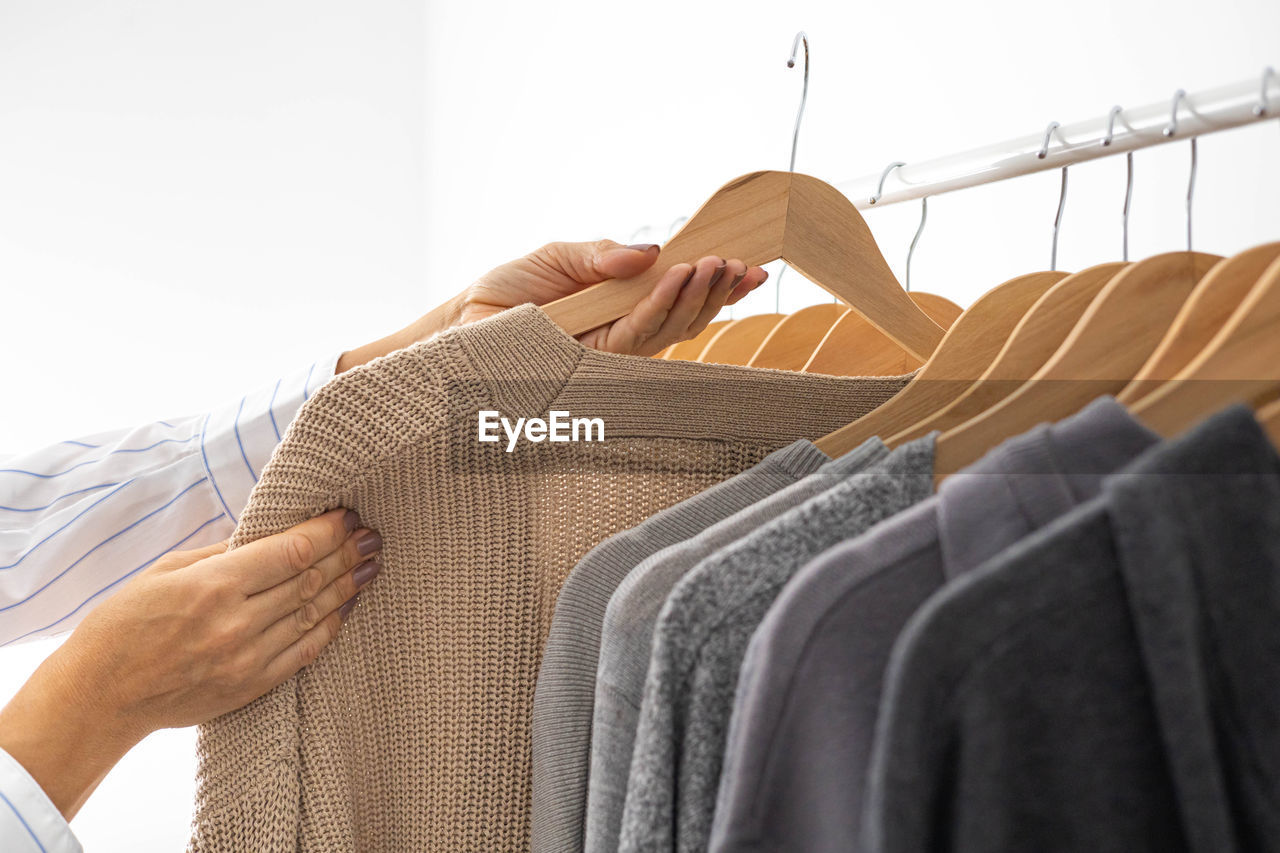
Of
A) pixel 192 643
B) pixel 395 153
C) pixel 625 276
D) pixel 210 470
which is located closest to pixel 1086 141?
pixel 625 276

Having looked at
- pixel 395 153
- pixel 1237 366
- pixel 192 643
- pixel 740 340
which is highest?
pixel 395 153

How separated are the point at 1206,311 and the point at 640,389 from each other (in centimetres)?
30

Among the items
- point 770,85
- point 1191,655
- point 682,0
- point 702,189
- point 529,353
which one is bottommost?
point 1191,655

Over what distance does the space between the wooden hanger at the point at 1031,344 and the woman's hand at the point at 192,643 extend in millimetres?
354

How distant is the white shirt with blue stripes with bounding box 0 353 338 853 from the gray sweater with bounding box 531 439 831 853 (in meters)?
0.38

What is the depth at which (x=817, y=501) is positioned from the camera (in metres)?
0.41

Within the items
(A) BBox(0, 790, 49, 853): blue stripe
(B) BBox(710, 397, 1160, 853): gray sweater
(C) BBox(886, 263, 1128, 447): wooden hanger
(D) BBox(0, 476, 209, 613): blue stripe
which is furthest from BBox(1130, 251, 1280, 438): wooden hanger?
(D) BBox(0, 476, 209, 613): blue stripe

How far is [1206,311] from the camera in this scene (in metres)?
0.42

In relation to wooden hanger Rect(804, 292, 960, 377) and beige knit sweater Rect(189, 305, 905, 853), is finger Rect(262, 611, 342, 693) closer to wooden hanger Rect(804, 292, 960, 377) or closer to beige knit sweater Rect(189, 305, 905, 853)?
beige knit sweater Rect(189, 305, 905, 853)

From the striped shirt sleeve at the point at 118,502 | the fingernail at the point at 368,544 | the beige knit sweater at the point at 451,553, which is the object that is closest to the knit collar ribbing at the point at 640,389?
the beige knit sweater at the point at 451,553

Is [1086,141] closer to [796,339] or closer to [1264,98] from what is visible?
[1264,98]

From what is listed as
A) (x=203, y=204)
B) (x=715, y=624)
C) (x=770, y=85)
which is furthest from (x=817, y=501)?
(x=203, y=204)

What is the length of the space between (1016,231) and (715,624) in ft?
2.56

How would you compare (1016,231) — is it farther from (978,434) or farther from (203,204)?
(203,204)
